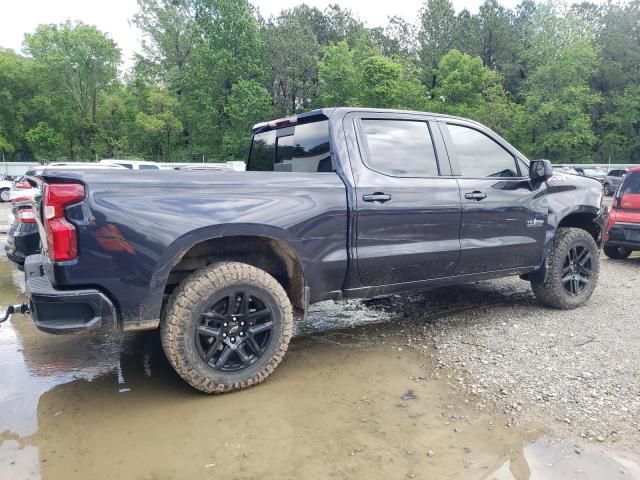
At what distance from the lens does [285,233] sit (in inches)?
133

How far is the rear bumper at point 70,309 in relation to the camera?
9.21ft

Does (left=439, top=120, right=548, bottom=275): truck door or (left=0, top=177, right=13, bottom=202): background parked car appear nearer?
(left=439, top=120, right=548, bottom=275): truck door

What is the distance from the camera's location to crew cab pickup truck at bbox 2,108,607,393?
2.87 m

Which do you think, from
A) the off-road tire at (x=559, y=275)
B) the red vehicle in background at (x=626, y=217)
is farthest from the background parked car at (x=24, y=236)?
the red vehicle in background at (x=626, y=217)

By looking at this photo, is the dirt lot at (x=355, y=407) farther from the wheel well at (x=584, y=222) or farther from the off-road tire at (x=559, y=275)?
the wheel well at (x=584, y=222)

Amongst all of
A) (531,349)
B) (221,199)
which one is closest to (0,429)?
(221,199)

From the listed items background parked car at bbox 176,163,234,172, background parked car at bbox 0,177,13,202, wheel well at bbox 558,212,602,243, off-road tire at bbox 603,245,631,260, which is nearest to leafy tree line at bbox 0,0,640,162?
background parked car at bbox 0,177,13,202

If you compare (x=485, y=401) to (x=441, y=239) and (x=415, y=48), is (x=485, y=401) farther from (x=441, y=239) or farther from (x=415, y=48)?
(x=415, y=48)

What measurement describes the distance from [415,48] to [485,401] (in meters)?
58.0

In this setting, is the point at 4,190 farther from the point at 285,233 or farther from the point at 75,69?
the point at 75,69

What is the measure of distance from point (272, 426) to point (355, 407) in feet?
1.86

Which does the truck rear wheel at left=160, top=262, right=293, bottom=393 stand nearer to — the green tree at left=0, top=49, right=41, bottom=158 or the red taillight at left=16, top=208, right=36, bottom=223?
the red taillight at left=16, top=208, right=36, bottom=223

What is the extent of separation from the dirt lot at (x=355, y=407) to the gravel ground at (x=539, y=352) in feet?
0.05

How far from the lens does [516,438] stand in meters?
2.74
